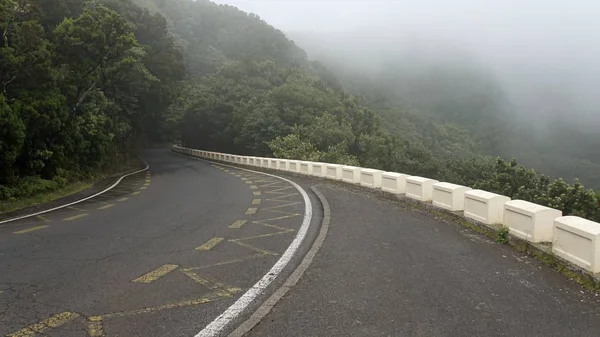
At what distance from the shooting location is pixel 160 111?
42594 mm

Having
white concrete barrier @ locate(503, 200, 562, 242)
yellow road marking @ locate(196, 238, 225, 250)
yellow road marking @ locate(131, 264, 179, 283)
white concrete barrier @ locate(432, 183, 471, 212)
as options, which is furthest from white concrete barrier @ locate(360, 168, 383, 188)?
yellow road marking @ locate(131, 264, 179, 283)

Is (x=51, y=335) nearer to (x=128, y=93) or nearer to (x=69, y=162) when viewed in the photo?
(x=69, y=162)

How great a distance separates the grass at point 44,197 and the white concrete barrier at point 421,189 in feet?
33.5

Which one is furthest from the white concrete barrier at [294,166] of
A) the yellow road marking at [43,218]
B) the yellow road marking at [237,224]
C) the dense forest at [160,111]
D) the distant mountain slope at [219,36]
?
the distant mountain slope at [219,36]

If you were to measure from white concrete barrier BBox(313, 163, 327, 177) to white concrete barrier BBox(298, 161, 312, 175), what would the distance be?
16.8 inches

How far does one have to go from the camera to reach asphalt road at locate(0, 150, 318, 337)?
166 inches

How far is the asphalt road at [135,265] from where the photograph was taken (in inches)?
166

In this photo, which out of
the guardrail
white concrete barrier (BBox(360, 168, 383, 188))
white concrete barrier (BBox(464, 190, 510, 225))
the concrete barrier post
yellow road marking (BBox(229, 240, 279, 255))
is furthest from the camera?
the concrete barrier post

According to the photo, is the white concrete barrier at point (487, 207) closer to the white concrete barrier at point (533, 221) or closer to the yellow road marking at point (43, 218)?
the white concrete barrier at point (533, 221)

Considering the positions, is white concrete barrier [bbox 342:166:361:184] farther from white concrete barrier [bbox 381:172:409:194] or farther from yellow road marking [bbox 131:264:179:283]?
yellow road marking [bbox 131:264:179:283]

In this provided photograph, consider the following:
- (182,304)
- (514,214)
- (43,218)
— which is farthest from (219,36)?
(182,304)

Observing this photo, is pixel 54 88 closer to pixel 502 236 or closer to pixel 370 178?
pixel 370 178

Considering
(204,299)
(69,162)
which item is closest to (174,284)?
(204,299)

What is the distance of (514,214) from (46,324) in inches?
242
